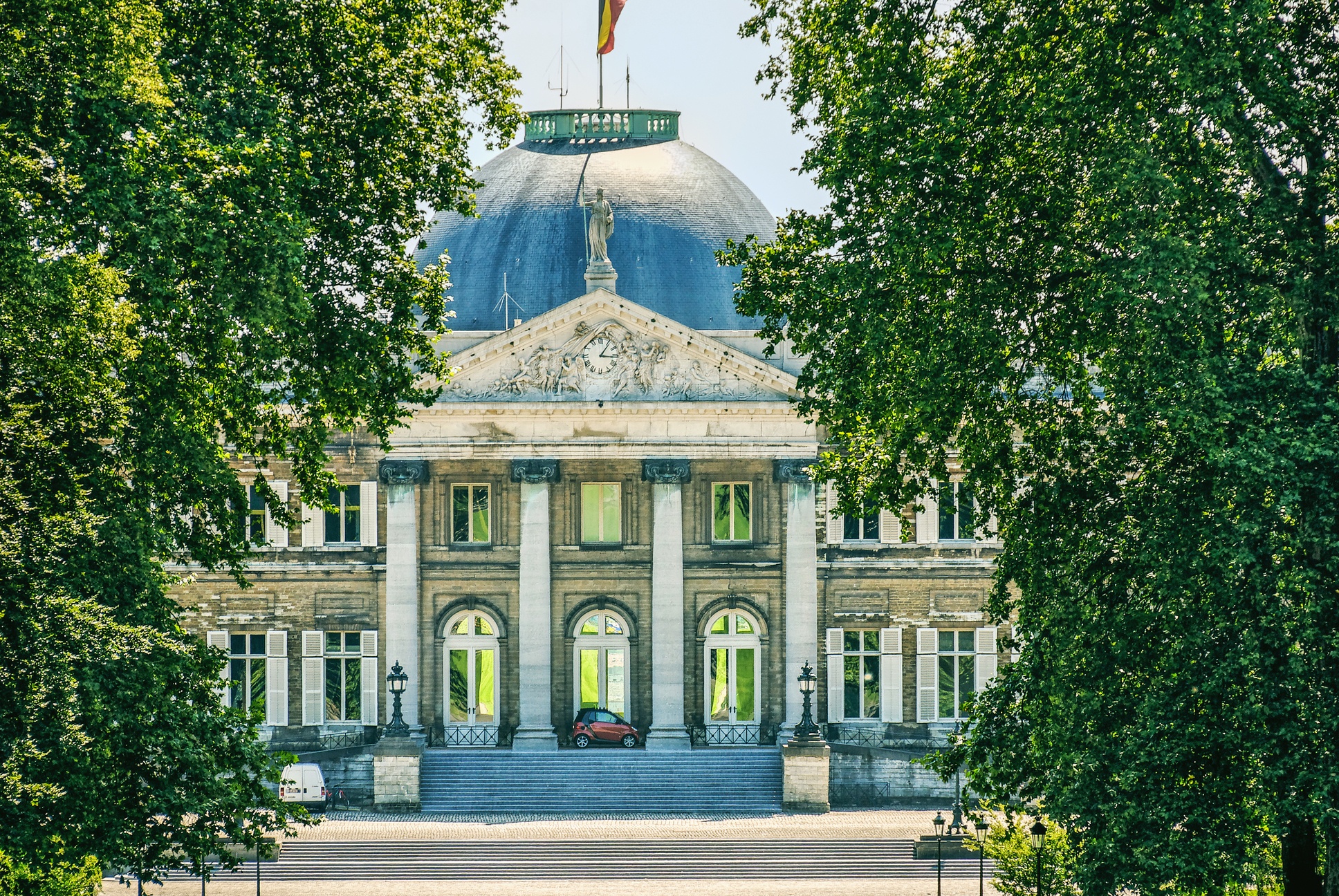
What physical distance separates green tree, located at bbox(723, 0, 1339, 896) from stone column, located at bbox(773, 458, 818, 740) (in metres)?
25.0

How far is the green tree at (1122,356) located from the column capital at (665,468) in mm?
24346

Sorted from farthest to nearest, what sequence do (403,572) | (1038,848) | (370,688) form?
(370,688) < (403,572) < (1038,848)

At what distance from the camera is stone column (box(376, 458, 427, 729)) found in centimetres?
4816

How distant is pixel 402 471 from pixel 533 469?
3484 mm

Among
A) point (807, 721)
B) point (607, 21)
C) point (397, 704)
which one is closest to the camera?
point (807, 721)

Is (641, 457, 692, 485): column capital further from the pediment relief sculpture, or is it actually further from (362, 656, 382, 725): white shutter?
(362, 656, 382, 725): white shutter

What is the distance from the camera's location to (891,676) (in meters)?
49.6

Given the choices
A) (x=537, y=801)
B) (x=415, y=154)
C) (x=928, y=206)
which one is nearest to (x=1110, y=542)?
(x=928, y=206)

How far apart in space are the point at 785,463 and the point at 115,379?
3060cm

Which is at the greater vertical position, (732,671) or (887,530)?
(887,530)

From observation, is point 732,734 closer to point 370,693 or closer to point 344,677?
point 370,693

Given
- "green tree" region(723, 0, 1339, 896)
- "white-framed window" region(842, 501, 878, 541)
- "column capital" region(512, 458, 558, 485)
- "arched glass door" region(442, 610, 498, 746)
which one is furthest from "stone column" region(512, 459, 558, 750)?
"green tree" region(723, 0, 1339, 896)

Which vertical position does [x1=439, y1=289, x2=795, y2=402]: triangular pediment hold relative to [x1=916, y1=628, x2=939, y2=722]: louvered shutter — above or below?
above

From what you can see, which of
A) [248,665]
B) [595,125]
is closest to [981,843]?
[248,665]
